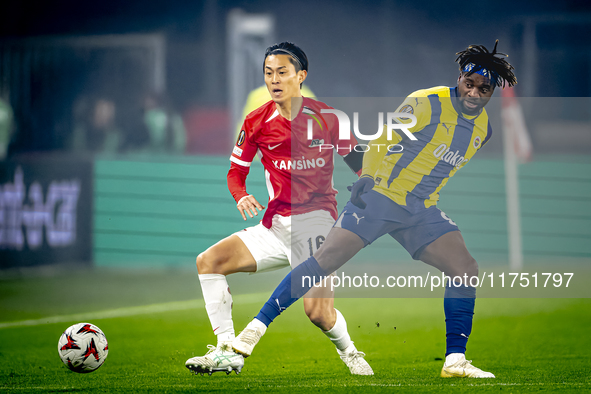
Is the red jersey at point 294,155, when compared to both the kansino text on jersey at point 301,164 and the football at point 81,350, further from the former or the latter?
the football at point 81,350

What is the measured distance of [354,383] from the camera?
3941mm

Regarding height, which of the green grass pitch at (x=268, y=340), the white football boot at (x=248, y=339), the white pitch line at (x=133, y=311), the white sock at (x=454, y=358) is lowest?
the white pitch line at (x=133, y=311)

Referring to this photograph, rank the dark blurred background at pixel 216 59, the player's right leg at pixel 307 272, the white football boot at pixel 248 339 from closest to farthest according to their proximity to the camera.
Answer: the white football boot at pixel 248 339 < the player's right leg at pixel 307 272 < the dark blurred background at pixel 216 59

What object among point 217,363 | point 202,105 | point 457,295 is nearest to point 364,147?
point 457,295

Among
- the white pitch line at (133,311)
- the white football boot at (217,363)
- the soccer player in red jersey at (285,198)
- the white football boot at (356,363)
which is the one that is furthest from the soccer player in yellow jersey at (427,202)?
the white pitch line at (133,311)

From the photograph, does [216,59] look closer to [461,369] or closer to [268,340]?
[268,340]

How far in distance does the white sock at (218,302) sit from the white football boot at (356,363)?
75cm

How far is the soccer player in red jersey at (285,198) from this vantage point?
419cm

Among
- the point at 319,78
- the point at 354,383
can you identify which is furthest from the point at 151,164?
the point at 354,383

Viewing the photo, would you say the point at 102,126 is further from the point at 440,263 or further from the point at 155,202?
the point at 440,263

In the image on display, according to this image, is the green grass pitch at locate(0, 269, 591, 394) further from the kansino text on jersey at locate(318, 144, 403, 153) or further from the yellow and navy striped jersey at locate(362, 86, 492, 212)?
the kansino text on jersey at locate(318, 144, 403, 153)

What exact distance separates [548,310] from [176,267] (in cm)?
464

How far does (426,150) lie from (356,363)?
1.37 m

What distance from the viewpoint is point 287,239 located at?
426 cm
